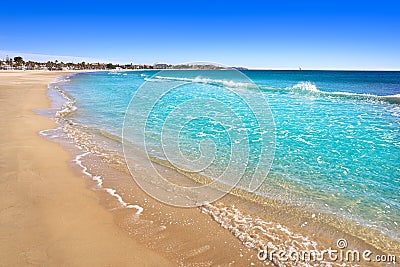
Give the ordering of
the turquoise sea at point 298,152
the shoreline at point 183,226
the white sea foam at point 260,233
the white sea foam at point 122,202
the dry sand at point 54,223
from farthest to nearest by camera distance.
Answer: the turquoise sea at point 298,152 < the white sea foam at point 122,202 < the white sea foam at point 260,233 < the shoreline at point 183,226 < the dry sand at point 54,223

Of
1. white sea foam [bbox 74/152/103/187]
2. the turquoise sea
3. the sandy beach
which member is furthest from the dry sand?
the turquoise sea

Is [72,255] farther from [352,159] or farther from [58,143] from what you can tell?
[352,159]

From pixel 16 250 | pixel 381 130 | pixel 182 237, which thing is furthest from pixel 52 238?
pixel 381 130

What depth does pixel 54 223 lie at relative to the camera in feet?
14.5

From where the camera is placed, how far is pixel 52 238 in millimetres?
4031

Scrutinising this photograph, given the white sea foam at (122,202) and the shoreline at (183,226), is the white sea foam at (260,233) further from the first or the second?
the white sea foam at (122,202)

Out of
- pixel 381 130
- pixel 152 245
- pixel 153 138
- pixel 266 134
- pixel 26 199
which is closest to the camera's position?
pixel 152 245

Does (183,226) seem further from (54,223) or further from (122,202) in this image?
(54,223)

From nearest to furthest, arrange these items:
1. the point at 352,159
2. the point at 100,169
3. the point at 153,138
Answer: the point at 100,169 → the point at 352,159 → the point at 153,138

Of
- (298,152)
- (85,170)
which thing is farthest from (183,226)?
(298,152)

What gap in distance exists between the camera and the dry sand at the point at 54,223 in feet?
12.0

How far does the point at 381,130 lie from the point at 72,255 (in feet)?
46.6


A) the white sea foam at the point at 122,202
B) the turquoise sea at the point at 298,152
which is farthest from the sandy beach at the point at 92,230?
the turquoise sea at the point at 298,152

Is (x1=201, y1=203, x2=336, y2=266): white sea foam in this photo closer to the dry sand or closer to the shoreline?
the shoreline
